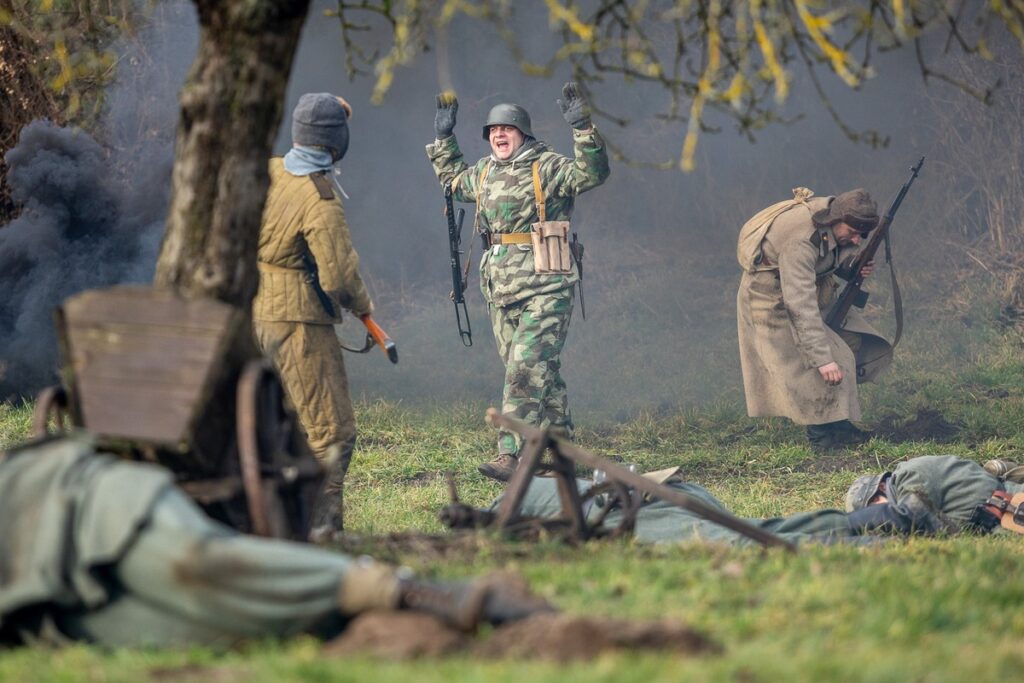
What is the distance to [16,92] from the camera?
11961mm

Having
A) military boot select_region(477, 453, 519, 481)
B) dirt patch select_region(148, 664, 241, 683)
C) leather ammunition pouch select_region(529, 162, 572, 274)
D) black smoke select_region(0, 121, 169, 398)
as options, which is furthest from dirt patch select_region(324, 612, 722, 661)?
black smoke select_region(0, 121, 169, 398)

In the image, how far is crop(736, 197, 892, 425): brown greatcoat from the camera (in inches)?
380

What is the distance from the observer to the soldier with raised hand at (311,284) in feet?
22.8

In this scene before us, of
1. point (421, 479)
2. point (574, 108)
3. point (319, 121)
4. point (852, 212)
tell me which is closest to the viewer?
point (319, 121)

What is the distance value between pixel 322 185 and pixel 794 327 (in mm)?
4095

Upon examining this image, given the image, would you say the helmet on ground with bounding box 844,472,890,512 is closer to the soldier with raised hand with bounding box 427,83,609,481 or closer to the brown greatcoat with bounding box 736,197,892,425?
the soldier with raised hand with bounding box 427,83,609,481

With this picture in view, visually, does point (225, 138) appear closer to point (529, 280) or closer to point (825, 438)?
point (529, 280)

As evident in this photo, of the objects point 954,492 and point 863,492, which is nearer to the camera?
point 954,492

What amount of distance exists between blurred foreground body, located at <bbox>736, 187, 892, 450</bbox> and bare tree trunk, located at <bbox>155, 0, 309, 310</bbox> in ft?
18.4

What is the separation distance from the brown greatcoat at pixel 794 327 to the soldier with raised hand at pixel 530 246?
59.9 inches

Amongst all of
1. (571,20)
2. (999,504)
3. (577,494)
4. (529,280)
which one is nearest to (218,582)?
(577,494)

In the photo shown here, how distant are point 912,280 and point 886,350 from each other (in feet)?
16.9

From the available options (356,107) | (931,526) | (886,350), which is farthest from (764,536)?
(356,107)

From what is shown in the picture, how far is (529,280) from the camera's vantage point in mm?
9195
